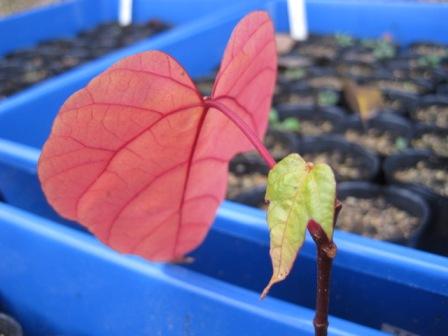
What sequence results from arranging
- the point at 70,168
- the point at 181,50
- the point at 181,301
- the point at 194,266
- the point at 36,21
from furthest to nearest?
the point at 36,21, the point at 181,50, the point at 194,266, the point at 181,301, the point at 70,168

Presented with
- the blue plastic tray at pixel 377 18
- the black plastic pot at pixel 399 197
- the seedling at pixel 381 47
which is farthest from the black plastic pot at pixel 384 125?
the blue plastic tray at pixel 377 18

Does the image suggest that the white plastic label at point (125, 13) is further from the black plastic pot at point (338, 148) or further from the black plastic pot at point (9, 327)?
the black plastic pot at point (9, 327)

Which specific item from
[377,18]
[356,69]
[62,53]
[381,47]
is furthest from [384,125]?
[62,53]

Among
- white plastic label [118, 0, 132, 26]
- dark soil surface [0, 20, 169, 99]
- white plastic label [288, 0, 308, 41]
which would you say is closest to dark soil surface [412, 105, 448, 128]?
white plastic label [288, 0, 308, 41]

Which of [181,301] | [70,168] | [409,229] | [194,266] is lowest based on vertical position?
[409,229]

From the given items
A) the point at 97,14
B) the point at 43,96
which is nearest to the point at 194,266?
the point at 43,96

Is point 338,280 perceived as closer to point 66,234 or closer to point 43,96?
point 66,234

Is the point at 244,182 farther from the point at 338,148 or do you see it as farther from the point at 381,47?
the point at 381,47
